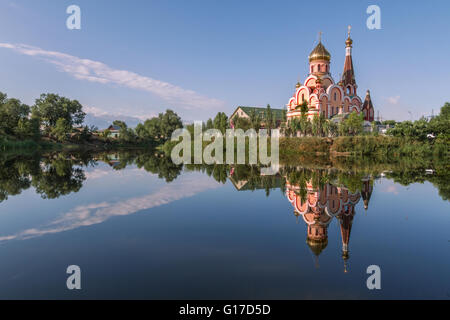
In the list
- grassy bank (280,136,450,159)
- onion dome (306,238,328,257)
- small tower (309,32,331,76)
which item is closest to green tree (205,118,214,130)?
grassy bank (280,136,450,159)

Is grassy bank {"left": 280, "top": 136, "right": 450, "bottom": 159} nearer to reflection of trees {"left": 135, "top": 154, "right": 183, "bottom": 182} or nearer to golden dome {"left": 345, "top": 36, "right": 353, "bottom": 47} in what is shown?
reflection of trees {"left": 135, "top": 154, "right": 183, "bottom": 182}

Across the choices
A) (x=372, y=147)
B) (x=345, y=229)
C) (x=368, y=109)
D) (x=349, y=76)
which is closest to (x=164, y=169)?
(x=345, y=229)

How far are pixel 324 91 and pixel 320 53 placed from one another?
6090 mm

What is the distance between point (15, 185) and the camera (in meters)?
12.2

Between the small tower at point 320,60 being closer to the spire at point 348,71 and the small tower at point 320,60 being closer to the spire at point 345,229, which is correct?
the spire at point 348,71

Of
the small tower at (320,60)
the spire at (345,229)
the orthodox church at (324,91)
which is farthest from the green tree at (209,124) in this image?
the spire at (345,229)

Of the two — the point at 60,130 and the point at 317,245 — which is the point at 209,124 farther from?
the point at 317,245

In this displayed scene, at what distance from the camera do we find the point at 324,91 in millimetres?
39250

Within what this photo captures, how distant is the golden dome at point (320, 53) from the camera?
3972 cm

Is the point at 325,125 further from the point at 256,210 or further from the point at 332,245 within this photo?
the point at 332,245

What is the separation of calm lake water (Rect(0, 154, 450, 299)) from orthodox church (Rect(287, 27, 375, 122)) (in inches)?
1166
